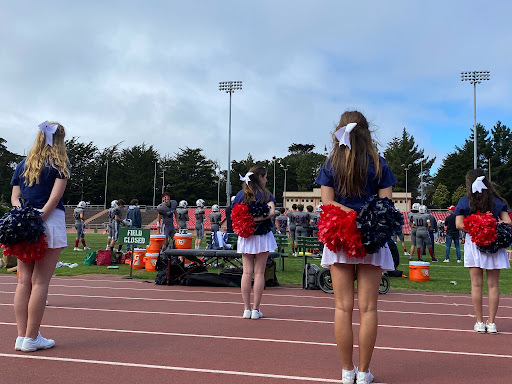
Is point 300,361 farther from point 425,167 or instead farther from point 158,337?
point 425,167

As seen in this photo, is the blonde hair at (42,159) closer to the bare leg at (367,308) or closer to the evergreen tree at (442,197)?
the bare leg at (367,308)

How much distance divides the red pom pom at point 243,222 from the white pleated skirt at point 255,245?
0.28ft

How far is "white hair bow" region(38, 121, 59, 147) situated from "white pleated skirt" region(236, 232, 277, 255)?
2.78m

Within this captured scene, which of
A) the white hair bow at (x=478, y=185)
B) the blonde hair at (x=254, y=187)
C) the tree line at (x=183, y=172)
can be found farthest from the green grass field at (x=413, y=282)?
the tree line at (x=183, y=172)

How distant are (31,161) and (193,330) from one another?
101 inches

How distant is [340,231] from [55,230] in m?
2.71

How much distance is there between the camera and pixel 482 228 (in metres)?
5.68

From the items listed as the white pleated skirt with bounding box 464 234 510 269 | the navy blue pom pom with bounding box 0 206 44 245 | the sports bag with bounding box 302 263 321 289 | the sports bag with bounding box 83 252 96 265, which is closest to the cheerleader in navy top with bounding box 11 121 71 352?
the navy blue pom pom with bounding box 0 206 44 245

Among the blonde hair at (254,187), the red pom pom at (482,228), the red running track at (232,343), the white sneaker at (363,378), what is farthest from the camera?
the blonde hair at (254,187)

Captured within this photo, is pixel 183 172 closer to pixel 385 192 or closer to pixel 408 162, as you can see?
pixel 408 162

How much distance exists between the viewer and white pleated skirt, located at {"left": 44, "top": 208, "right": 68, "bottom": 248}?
4637 mm

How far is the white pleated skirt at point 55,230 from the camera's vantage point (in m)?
4.64

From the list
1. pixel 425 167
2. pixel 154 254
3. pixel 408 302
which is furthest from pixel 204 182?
pixel 408 302

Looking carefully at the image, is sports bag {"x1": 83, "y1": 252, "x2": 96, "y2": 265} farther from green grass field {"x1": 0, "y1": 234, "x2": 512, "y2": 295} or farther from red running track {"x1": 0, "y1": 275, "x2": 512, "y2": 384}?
red running track {"x1": 0, "y1": 275, "x2": 512, "y2": 384}
